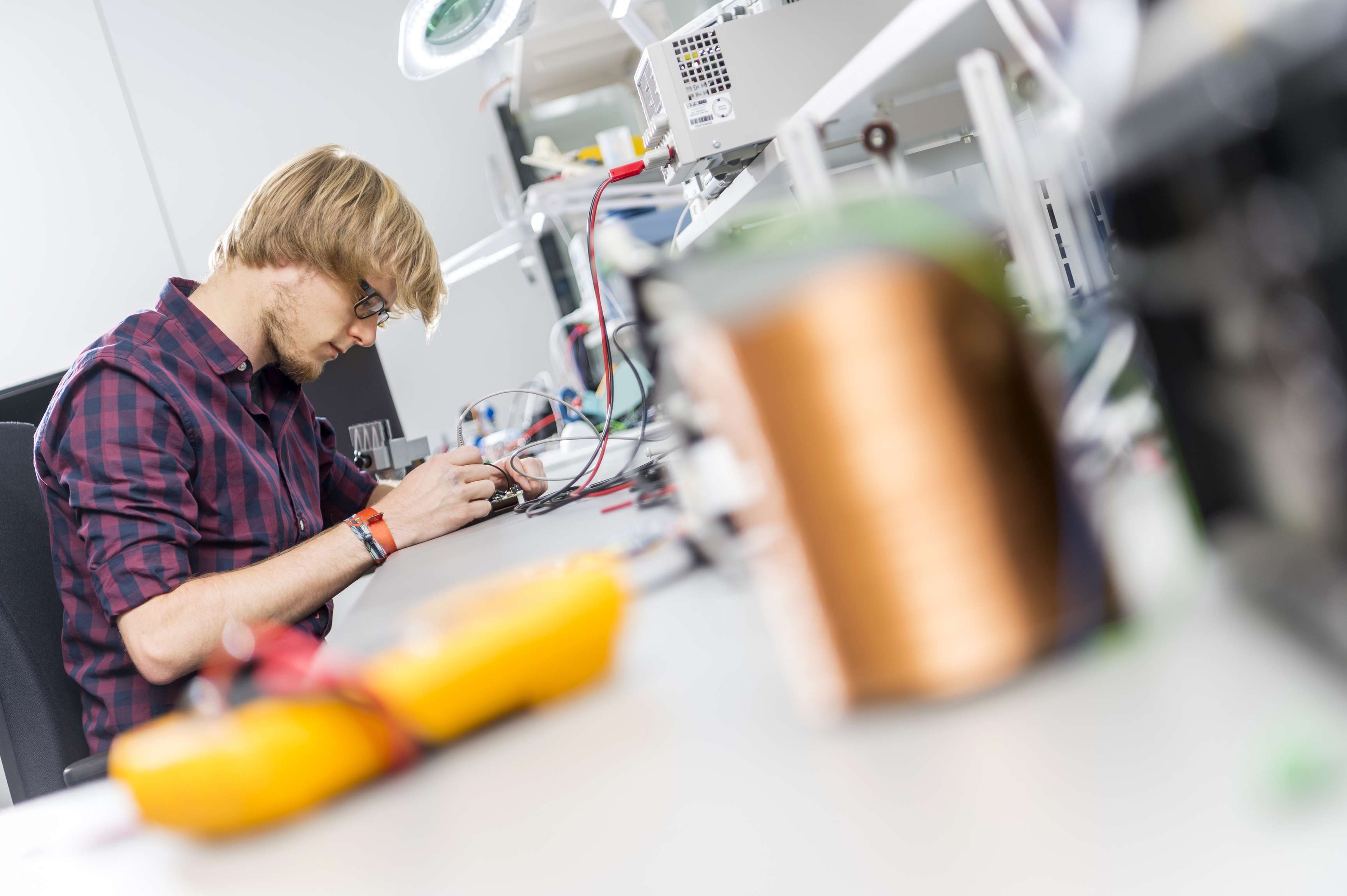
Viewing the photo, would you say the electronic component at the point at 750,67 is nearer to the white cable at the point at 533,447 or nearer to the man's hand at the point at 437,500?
the white cable at the point at 533,447

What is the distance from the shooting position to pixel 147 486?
106cm

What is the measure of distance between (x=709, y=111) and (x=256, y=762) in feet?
3.06

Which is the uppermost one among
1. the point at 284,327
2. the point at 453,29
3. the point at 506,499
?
the point at 453,29

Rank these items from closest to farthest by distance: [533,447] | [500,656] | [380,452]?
1. [500,656]
2. [533,447]
3. [380,452]

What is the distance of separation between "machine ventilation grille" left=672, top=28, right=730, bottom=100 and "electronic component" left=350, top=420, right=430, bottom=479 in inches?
59.5

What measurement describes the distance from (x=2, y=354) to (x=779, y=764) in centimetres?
388

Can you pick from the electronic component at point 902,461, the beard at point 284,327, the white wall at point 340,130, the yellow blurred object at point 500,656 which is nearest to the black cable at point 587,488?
the beard at point 284,327

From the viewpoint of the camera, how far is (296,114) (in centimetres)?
342

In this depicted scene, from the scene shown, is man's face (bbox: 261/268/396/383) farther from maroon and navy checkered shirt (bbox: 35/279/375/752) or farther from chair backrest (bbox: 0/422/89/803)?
chair backrest (bbox: 0/422/89/803)

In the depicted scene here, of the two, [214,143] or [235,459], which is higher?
[214,143]

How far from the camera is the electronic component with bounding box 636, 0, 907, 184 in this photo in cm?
108

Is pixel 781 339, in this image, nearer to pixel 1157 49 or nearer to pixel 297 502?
pixel 1157 49

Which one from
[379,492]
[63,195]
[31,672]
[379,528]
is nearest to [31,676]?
[31,672]

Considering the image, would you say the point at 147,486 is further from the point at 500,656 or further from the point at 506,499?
the point at 500,656
